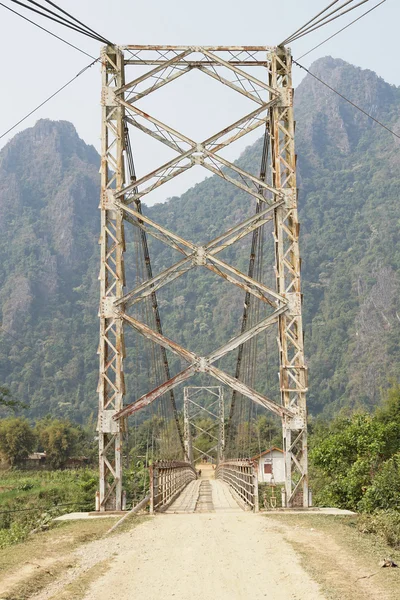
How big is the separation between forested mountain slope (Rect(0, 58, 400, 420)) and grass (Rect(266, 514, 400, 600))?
8738cm

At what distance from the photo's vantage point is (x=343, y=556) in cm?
702

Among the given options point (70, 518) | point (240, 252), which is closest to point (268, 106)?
point (70, 518)

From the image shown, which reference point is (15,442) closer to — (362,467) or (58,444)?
(58,444)

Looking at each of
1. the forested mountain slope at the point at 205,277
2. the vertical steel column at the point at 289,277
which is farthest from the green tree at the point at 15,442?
the vertical steel column at the point at 289,277

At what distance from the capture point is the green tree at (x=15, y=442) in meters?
57.0

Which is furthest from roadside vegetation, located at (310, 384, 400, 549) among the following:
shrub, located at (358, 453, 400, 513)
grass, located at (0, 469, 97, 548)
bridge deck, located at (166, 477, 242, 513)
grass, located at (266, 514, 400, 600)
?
grass, located at (0, 469, 97, 548)

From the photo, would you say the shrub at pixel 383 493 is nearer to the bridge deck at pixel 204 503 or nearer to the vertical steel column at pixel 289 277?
the vertical steel column at pixel 289 277

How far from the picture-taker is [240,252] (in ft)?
502

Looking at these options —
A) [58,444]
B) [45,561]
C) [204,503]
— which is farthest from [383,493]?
[58,444]

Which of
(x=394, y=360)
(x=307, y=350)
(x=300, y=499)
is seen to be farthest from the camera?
(x=307, y=350)

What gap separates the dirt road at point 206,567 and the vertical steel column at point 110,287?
2.85m

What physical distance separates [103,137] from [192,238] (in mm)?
152625

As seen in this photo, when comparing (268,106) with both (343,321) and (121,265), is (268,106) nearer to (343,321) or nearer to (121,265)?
(121,265)

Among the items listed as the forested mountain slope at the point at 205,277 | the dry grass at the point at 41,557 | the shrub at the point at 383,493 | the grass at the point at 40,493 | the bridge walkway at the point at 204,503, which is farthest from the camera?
the forested mountain slope at the point at 205,277
